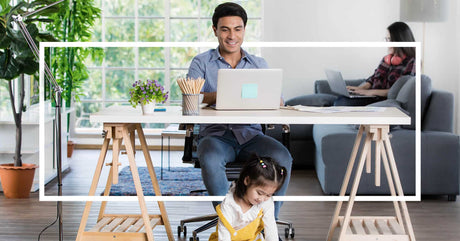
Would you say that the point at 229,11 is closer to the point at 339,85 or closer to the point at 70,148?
the point at 339,85

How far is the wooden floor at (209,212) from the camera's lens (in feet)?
12.3

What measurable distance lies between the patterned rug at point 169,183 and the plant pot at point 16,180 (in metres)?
0.59

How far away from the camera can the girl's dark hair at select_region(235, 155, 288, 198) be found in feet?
9.44

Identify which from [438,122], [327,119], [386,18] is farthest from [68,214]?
[386,18]

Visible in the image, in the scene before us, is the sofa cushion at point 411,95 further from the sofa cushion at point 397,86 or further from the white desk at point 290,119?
the white desk at point 290,119

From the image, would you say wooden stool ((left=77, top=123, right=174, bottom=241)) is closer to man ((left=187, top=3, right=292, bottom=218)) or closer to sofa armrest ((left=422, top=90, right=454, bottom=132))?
man ((left=187, top=3, right=292, bottom=218))

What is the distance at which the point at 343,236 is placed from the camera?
3191 mm

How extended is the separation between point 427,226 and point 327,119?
55.5 inches

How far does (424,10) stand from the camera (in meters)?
6.04

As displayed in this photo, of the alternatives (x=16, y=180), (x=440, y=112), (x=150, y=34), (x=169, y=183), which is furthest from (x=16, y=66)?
(x=440, y=112)

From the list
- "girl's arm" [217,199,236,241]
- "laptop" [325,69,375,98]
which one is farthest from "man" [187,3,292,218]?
"laptop" [325,69,375,98]

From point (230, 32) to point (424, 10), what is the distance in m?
3.08

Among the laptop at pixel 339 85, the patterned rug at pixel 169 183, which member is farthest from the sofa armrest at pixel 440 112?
the patterned rug at pixel 169 183

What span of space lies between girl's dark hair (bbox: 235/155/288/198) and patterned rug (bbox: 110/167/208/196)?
6.15 feet
